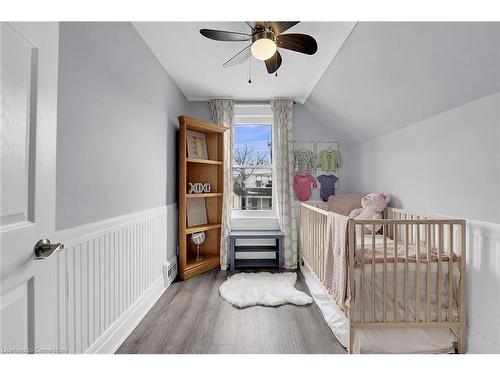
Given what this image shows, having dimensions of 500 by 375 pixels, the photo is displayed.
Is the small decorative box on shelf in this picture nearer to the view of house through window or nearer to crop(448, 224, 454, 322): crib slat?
the view of house through window

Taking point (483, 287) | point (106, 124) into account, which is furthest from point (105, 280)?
point (483, 287)

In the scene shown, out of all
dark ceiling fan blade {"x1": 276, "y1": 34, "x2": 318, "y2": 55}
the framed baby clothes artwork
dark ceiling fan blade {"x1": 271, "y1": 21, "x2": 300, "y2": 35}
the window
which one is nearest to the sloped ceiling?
dark ceiling fan blade {"x1": 276, "y1": 34, "x2": 318, "y2": 55}

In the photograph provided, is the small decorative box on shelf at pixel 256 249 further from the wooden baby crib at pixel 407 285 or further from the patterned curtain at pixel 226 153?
the wooden baby crib at pixel 407 285

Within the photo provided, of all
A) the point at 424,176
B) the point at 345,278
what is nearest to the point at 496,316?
the point at 345,278

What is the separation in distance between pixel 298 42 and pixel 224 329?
2.13 meters

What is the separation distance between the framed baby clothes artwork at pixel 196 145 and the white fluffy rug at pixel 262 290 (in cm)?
153

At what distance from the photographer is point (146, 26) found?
192 cm

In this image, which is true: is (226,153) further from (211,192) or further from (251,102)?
(251,102)

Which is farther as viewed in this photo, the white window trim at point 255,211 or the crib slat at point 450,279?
the white window trim at point 255,211

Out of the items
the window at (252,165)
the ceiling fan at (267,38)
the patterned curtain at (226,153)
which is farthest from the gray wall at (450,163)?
the patterned curtain at (226,153)

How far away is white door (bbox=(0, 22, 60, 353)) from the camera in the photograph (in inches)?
28.0

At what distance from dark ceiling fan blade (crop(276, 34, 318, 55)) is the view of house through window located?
181cm

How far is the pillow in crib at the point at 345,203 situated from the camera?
10.1 ft
